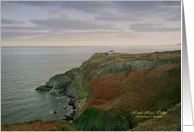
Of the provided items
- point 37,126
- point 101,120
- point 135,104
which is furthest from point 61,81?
point 135,104

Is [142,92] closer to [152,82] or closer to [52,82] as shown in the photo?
[152,82]

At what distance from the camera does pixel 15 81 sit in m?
55.2

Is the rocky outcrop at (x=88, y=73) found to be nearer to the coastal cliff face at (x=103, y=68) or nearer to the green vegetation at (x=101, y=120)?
the coastal cliff face at (x=103, y=68)

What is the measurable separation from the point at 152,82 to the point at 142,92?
3.86 meters

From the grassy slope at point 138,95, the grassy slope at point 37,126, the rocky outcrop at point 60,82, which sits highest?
the grassy slope at point 138,95

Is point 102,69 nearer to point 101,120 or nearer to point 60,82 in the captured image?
point 60,82

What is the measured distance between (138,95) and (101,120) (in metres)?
8.69

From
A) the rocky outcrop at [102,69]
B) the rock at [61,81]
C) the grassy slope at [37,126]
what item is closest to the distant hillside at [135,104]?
the grassy slope at [37,126]

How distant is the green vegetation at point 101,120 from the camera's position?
2010 cm

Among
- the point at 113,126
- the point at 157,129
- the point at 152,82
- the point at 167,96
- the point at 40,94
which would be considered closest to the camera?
the point at 157,129

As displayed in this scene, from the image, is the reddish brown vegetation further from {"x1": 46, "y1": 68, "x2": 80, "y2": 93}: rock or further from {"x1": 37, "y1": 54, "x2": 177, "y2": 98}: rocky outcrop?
{"x1": 46, "y1": 68, "x2": 80, "y2": 93}: rock

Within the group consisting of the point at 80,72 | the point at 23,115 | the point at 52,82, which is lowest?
the point at 23,115

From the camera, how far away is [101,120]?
A: 2155 cm

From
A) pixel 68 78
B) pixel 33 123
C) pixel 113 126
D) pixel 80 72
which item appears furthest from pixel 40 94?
pixel 113 126
